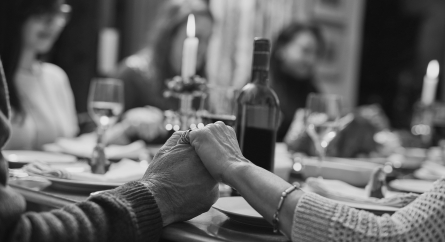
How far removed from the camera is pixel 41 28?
2.06m

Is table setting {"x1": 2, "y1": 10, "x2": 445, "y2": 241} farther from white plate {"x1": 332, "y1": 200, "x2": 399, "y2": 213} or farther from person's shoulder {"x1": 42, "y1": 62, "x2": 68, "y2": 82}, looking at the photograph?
person's shoulder {"x1": 42, "y1": 62, "x2": 68, "y2": 82}

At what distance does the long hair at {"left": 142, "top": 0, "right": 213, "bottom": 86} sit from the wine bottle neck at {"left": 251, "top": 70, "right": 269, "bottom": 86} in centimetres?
197

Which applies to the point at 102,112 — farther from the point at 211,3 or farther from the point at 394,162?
the point at 211,3

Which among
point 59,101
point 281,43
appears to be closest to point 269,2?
point 281,43

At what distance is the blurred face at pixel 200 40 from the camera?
9.48 feet

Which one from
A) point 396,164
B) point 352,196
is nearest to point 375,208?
point 352,196

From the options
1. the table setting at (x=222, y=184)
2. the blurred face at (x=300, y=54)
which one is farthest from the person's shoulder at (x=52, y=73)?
the blurred face at (x=300, y=54)

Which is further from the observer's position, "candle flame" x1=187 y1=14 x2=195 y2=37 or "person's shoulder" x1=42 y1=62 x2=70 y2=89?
"person's shoulder" x1=42 y1=62 x2=70 y2=89

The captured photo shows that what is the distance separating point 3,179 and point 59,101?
196 cm

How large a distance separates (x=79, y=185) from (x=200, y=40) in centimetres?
211

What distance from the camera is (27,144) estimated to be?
1.99m

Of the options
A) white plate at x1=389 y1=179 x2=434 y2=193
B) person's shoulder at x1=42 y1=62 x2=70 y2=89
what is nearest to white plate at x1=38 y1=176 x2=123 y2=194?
white plate at x1=389 y1=179 x2=434 y2=193

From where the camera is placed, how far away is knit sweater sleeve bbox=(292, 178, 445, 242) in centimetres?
64

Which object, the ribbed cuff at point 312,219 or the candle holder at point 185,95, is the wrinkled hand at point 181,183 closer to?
the ribbed cuff at point 312,219
